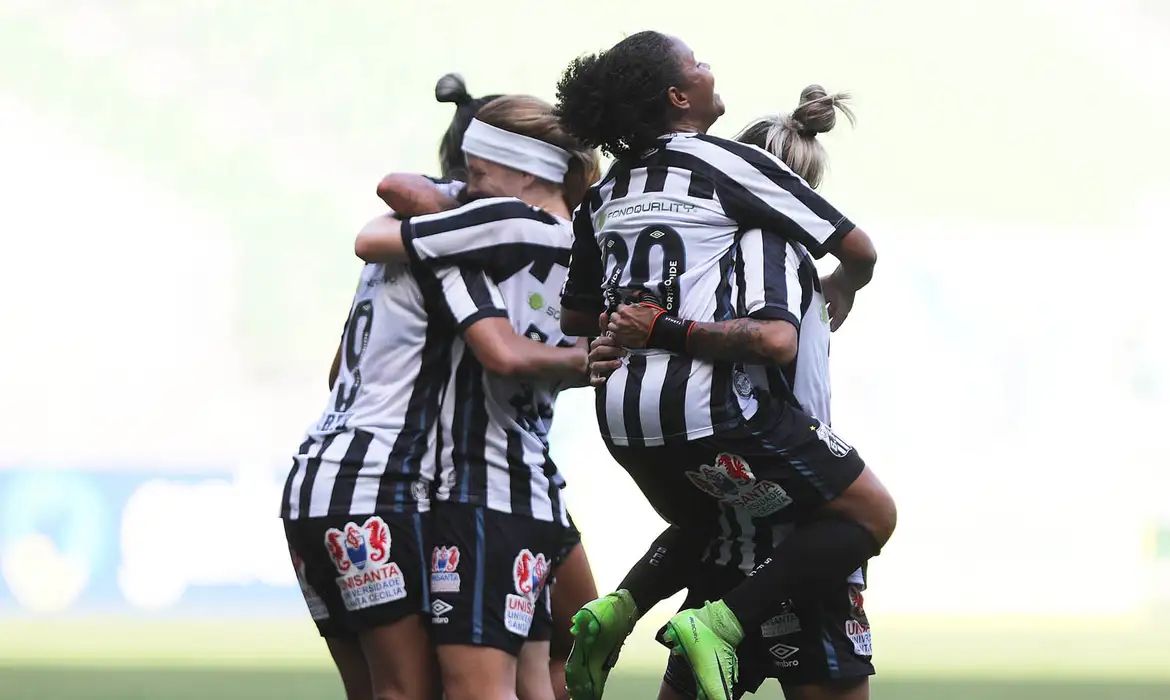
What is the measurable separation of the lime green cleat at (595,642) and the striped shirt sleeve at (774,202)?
0.77 metres

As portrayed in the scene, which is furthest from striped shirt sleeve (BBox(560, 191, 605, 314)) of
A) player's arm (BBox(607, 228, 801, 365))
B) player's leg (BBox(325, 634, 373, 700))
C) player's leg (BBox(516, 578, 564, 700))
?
player's leg (BBox(325, 634, 373, 700))

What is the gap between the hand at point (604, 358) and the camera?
290 cm

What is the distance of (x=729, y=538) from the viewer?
313cm

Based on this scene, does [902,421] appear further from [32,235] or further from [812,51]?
[32,235]

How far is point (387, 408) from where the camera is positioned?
3199mm

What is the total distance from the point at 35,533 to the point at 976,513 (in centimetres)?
606

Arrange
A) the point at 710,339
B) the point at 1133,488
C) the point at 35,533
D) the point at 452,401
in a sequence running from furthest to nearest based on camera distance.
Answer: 1. the point at 1133,488
2. the point at 35,533
3. the point at 452,401
4. the point at 710,339

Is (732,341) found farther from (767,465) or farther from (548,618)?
(548,618)

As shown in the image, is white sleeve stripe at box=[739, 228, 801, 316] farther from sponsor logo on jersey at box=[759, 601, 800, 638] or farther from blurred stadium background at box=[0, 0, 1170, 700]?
blurred stadium background at box=[0, 0, 1170, 700]

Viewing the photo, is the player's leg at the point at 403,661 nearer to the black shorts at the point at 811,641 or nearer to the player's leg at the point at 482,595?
the player's leg at the point at 482,595

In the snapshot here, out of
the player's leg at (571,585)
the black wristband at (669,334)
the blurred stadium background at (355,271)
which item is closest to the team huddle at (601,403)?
the black wristband at (669,334)

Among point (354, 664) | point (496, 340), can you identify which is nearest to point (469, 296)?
point (496, 340)

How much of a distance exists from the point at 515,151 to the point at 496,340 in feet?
1.61

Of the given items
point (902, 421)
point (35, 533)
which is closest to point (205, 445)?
point (35, 533)
